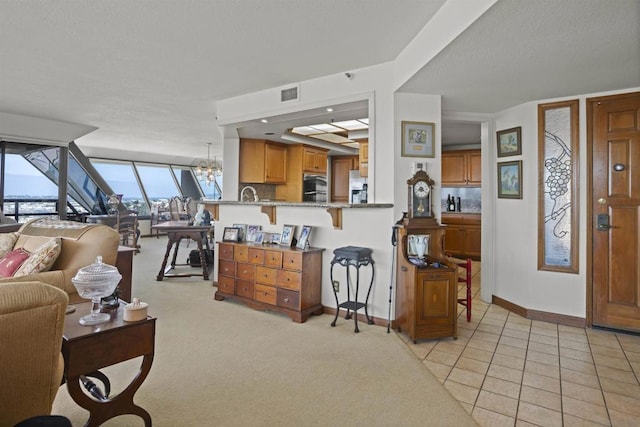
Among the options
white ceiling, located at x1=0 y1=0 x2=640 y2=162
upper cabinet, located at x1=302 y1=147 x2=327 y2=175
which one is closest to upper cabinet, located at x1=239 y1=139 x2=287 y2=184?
upper cabinet, located at x1=302 y1=147 x2=327 y2=175

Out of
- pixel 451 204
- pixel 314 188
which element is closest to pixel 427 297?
pixel 314 188

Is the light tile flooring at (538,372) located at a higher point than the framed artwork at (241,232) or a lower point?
lower

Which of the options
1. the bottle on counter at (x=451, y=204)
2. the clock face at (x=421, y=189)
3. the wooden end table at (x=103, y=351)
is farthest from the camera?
the bottle on counter at (x=451, y=204)

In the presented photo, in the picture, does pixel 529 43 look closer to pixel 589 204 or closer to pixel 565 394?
pixel 589 204

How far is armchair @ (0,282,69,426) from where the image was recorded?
1.11 metres

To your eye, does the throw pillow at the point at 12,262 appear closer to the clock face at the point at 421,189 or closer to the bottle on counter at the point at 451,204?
the clock face at the point at 421,189

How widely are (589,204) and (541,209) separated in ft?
1.30

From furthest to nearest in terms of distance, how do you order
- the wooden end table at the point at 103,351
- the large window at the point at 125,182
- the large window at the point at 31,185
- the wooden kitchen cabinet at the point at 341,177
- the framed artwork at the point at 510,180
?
the large window at the point at 125,182
the wooden kitchen cabinet at the point at 341,177
the large window at the point at 31,185
the framed artwork at the point at 510,180
the wooden end table at the point at 103,351

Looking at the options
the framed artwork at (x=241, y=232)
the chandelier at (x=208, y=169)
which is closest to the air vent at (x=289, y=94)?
the framed artwork at (x=241, y=232)

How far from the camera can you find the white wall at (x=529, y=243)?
3.41 metres

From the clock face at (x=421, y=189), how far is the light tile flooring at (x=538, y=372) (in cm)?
131

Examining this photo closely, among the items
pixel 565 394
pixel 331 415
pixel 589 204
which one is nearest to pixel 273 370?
pixel 331 415

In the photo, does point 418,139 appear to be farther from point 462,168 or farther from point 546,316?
point 462,168

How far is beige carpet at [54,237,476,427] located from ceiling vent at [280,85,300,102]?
2442 millimetres
